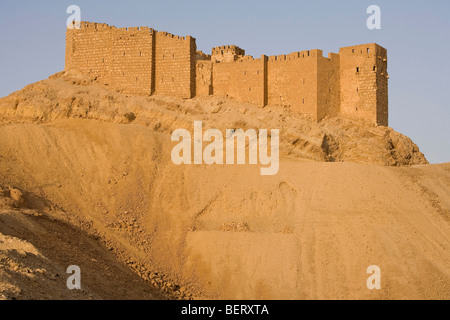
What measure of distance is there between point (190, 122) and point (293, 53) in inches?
221

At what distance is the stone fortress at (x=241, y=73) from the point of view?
28031mm

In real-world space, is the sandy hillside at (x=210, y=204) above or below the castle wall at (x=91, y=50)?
below

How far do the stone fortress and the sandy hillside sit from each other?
2.36ft

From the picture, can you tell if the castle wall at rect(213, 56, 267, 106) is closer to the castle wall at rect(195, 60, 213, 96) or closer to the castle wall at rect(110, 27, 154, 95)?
the castle wall at rect(195, 60, 213, 96)

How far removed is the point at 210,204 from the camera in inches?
917

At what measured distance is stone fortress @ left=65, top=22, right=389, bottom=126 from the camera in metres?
28.0

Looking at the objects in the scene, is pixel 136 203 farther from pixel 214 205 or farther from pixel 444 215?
pixel 444 215

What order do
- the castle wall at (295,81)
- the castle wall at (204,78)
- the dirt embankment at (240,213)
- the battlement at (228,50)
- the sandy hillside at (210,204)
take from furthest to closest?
the battlement at (228,50) → the castle wall at (204,78) → the castle wall at (295,81) → the dirt embankment at (240,213) → the sandy hillside at (210,204)

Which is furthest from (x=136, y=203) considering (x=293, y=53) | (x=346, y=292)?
(x=293, y=53)

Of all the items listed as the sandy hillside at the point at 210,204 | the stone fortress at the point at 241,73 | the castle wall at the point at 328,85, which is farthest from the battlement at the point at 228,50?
the castle wall at the point at 328,85

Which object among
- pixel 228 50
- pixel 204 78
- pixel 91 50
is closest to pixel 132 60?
pixel 91 50

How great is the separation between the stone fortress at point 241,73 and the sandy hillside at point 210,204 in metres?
0.72

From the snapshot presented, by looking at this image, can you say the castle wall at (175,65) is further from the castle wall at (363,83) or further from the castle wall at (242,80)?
the castle wall at (363,83)

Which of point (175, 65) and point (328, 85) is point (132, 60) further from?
point (328, 85)
